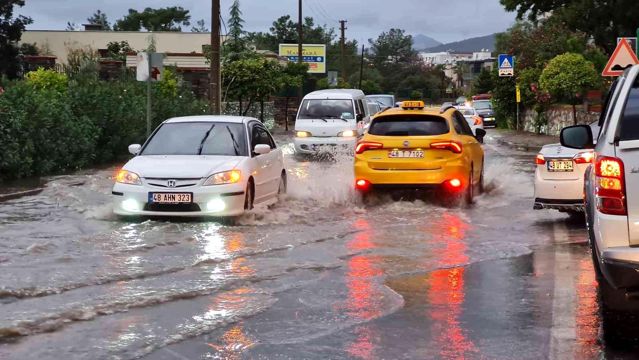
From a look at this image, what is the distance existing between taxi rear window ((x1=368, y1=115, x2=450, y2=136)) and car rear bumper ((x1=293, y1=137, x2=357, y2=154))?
34.0 ft

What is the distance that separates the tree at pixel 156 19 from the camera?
383ft

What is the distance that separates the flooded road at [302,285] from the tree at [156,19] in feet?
348

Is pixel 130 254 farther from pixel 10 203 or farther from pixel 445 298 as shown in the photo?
pixel 10 203

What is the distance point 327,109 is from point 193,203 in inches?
561

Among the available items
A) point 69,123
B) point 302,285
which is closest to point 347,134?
point 69,123

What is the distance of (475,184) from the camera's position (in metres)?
14.9

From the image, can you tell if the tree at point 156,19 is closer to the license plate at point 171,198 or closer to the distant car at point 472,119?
the distant car at point 472,119

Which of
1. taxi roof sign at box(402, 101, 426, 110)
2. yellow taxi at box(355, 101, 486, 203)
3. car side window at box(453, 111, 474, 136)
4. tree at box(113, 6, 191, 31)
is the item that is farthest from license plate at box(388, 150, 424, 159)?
tree at box(113, 6, 191, 31)

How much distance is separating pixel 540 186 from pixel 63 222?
245 inches

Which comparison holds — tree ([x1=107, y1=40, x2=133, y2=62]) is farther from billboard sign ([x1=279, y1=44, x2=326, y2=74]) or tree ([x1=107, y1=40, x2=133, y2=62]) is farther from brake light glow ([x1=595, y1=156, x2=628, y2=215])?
Answer: brake light glow ([x1=595, y1=156, x2=628, y2=215])

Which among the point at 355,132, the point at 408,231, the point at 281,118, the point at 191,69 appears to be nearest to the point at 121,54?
the point at 191,69

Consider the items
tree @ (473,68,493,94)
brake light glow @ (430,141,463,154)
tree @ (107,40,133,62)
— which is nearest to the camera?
brake light glow @ (430,141,463,154)

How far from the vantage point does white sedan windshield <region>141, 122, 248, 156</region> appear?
12391 millimetres

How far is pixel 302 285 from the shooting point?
7.95 m
